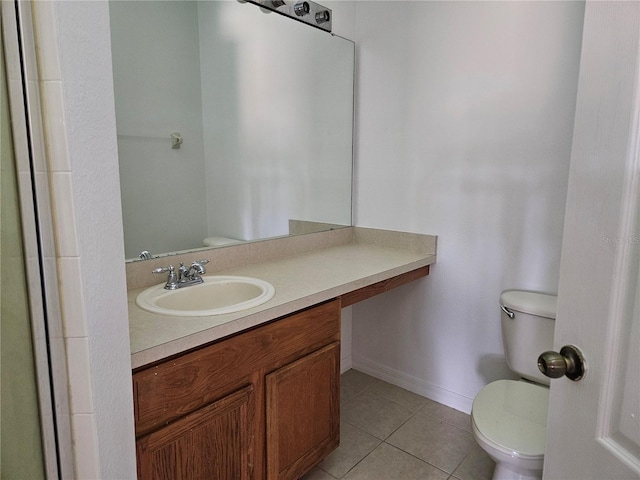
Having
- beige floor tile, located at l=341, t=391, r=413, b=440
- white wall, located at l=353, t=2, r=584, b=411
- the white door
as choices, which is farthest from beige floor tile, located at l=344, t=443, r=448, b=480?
the white door

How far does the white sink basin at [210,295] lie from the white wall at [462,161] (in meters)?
1.04

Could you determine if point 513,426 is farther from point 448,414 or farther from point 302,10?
point 302,10

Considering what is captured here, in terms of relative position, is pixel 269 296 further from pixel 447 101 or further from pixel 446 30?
pixel 446 30

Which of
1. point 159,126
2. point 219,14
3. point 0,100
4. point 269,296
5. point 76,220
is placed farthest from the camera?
point 219,14

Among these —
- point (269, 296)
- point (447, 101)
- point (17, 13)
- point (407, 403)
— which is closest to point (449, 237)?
point (447, 101)

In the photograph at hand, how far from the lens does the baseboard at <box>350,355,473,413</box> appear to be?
2.26 m

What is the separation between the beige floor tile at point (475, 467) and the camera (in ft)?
5.84

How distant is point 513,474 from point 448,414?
0.71 metres

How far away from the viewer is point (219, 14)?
73.2 inches

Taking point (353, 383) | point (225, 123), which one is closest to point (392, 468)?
point (353, 383)

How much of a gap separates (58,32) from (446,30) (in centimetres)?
182

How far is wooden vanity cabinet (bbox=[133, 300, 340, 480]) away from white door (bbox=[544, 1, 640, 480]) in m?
0.88

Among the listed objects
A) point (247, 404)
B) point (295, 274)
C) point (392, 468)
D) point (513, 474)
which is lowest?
point (392, 468)

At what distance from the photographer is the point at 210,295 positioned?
1649 millimetres
